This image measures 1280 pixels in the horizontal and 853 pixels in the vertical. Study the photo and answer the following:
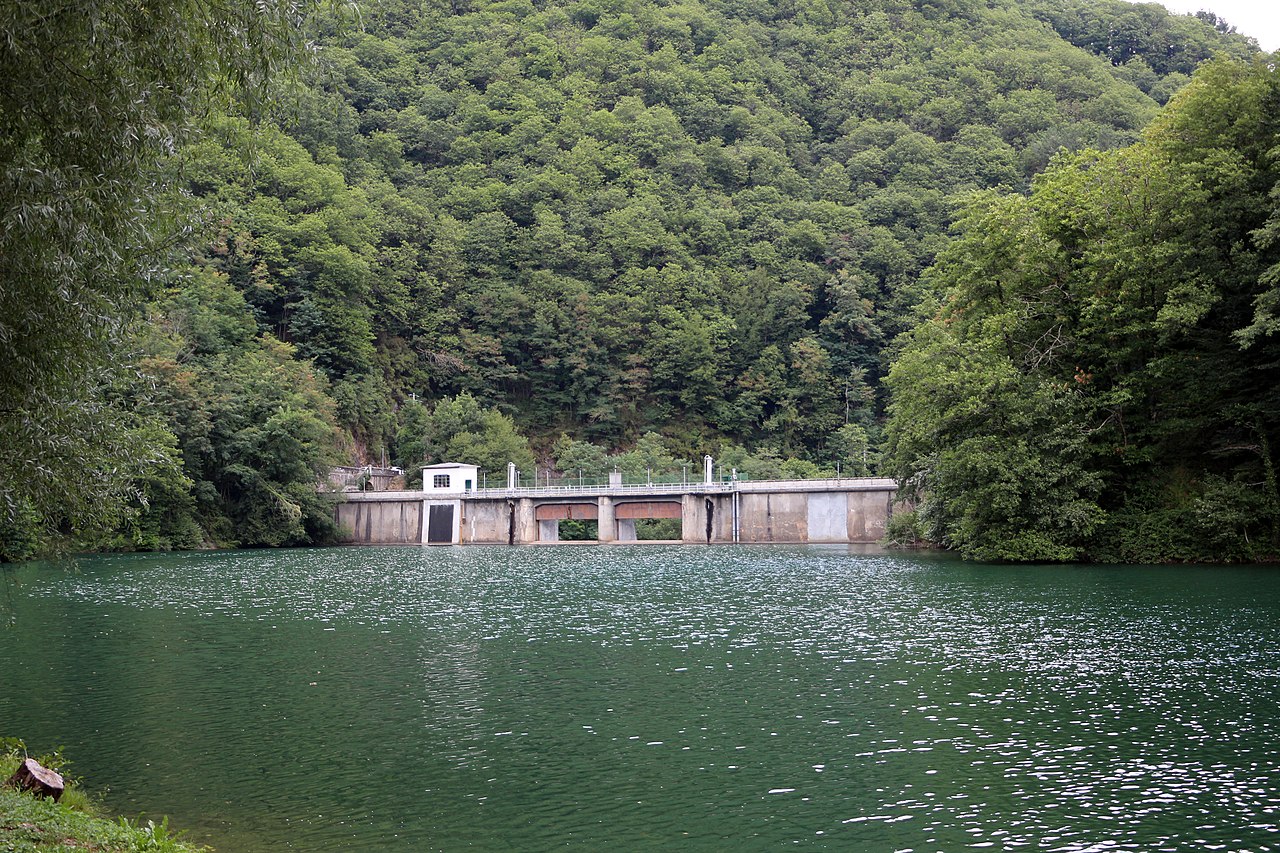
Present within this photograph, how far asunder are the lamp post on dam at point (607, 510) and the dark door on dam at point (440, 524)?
0.23 ft

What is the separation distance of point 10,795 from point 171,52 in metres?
7.20

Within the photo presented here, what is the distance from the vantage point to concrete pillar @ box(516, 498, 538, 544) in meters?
79.6

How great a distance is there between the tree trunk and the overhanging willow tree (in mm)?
3559

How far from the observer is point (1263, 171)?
134 ft

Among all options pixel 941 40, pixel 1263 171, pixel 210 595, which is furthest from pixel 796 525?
pixel 941 40

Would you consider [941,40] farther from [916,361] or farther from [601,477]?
Answer: [916,361]

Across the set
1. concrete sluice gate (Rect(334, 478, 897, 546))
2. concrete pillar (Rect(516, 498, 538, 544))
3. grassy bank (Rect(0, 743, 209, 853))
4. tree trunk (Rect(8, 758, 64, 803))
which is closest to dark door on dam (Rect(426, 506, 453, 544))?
concrete sluice gate (Rect(334, 478, 897, 546))

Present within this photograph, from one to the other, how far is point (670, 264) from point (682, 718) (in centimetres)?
9446

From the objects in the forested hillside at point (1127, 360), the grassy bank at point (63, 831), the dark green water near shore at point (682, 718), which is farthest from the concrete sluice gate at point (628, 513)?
the grassy bank at point (63, 831)

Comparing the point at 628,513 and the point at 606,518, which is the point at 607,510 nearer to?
the point at 606,518

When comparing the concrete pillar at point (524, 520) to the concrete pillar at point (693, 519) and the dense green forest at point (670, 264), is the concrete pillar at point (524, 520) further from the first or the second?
the concrete pillar at point (693, 519)

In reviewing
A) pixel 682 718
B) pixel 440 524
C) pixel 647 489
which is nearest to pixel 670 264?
pixel 647 489

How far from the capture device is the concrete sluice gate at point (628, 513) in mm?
70062

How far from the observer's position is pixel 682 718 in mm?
16938
